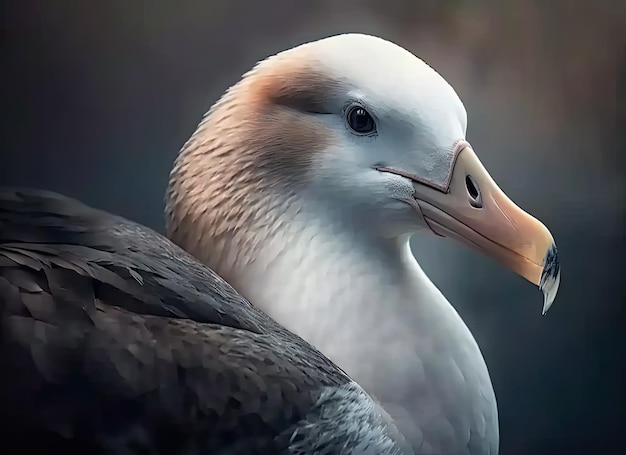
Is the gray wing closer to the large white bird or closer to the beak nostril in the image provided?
the large white bird

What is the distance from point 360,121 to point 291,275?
0.19 m

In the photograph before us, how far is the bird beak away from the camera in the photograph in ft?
2.67

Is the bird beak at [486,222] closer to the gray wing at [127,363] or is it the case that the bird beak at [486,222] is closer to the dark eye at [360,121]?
the dark eye at [360,121]

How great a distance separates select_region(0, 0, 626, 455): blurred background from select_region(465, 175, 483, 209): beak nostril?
143 millimetres

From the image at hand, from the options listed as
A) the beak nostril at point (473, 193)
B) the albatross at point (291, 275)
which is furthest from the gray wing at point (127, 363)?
the beak nostril at point (473, 193)

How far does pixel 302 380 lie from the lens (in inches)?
29.2

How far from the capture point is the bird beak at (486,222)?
812 millimetres

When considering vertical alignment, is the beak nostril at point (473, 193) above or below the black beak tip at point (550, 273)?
above

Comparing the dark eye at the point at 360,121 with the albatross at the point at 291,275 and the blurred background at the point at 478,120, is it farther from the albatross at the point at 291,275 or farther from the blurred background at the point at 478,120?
the blurred background at the point at 478,120

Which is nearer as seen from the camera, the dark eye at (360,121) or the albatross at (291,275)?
the albatross at (291,275)

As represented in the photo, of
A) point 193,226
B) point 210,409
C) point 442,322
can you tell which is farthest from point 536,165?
point 210,409

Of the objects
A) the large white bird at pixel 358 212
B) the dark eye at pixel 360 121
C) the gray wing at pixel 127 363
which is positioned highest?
the dark eye at pixel 360 121

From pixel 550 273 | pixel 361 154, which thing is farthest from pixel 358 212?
pixel 550 273

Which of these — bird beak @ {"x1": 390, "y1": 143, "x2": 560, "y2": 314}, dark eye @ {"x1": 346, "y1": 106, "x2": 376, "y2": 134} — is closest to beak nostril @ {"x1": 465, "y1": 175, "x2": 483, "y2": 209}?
bird beak @ {"x1": 390, "y1": 143, "x2": 560, "y2": 314}
